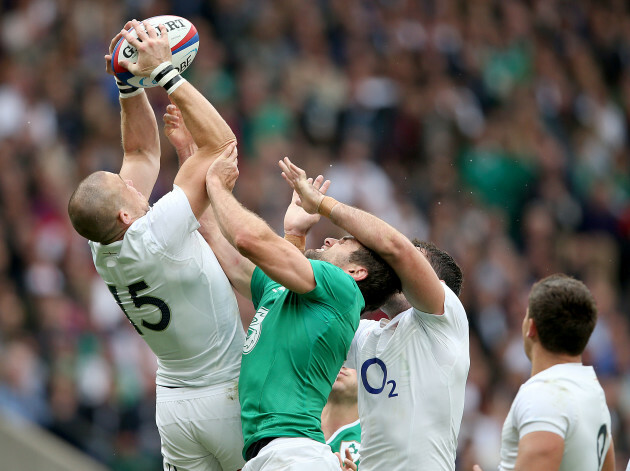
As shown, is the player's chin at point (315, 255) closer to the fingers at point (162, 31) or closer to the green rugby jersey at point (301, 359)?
the green rugby jersey at point (301, 359)

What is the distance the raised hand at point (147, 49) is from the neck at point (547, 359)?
2.39 metres

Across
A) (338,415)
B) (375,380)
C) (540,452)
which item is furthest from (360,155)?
(540,452)

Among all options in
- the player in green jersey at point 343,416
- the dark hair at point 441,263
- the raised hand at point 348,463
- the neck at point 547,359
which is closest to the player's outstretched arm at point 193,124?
the dark hair at point 441,263

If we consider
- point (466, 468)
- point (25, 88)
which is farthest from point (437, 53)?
point (466, 468)

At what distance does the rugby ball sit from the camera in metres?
5.38

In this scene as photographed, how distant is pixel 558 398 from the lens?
4465 millimetres

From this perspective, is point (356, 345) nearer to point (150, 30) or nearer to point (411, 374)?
point (411, 374)

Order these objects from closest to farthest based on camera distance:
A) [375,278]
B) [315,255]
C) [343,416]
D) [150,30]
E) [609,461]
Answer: [609,461]
[375,278]
[315,255]
[150,30]
[343,416]

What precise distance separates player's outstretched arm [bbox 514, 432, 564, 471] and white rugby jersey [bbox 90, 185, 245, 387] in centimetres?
162

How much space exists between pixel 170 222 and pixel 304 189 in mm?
688

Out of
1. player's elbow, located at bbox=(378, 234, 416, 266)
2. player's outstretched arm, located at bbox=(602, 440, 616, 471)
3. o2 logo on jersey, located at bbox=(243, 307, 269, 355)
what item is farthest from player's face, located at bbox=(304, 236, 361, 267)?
player's outstretched arm, located at bbox=(602, 440, 616, 471)

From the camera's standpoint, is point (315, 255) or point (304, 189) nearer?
point (304, 189)

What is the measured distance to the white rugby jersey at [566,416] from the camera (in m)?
4.43

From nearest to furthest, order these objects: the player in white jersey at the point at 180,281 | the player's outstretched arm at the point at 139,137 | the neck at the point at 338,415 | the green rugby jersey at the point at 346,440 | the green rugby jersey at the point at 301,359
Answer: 1. the green rugby jersey at the point at 301,359
2. the player in white jersey at the point at 180,281
3. the player's outstretched arm at the point at 139,137
4. the green rugby jersey at the point at 346,440
5. the neck at the point at 338,415
